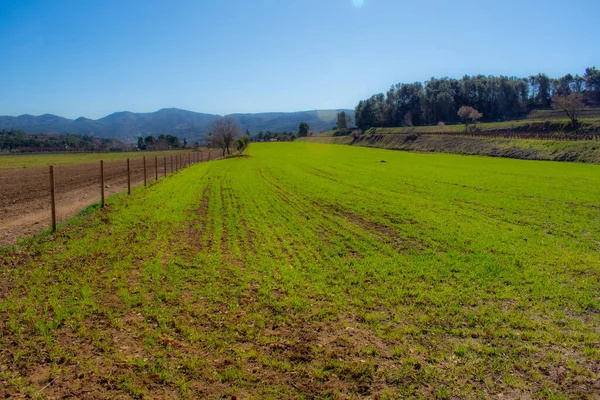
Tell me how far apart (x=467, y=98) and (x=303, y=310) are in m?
147

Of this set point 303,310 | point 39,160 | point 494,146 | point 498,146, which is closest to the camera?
point 303,310

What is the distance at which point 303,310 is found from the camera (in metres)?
6.91

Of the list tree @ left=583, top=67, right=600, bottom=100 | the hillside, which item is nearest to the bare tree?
the hillside

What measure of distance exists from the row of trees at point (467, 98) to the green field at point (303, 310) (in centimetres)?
13210

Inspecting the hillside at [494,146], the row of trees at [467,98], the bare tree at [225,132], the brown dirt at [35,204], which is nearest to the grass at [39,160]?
the bare tree at [225,132]

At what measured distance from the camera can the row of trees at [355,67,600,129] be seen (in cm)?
12988

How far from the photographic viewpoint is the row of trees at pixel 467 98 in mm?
129875

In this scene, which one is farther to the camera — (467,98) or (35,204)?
(467,98)

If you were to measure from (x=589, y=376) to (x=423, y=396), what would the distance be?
2383mm

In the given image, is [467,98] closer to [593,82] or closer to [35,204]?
[593,82]

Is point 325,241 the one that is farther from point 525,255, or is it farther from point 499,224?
→ point 499,224

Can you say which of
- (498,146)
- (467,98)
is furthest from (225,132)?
(467,98)

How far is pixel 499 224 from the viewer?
45.7 feet

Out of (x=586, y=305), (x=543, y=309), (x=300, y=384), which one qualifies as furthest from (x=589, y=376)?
(x=300, y=384)
